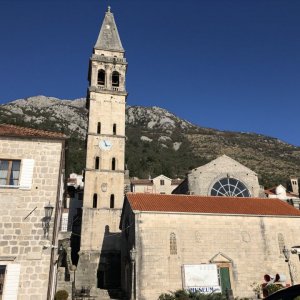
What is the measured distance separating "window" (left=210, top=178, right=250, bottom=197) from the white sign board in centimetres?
1367

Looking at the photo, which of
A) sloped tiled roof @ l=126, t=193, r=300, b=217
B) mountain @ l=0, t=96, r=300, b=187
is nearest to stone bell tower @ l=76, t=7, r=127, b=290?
sloped tiled roof @ l=126, t=193, r=300, b=217

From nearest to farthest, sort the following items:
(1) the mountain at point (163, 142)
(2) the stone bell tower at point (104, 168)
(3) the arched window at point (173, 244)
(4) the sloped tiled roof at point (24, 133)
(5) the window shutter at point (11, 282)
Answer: (5) the window shutter at point (11, 282)
(4) the sloped tiled roof at point (24, 133)
(3) the arched window at point (173, 244)
(2) the stone bell tower at point (104, 168)
(1) the mountain at point (163, 142)

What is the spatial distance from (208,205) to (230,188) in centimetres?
964

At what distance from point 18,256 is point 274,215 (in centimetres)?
2135

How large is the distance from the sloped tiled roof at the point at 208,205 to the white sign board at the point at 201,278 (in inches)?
177

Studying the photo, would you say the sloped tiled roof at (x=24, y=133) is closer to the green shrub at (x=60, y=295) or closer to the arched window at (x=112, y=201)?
the green shrub at (x=60, y=295)

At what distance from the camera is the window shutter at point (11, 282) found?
12.9 meters

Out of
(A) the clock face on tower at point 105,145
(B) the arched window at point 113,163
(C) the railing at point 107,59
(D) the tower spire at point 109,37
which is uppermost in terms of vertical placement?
(D) the tower spire at point 109,37

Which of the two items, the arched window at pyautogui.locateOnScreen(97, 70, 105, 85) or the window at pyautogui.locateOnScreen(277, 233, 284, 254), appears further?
the arched window at pyautogui.locateOnScreen(97, 70, 105, 85)

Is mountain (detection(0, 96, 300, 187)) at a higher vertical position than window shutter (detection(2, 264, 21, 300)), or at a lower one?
higher

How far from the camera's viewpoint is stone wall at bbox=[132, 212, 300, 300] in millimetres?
23875

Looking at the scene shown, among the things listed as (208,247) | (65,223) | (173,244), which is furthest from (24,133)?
(65,223)

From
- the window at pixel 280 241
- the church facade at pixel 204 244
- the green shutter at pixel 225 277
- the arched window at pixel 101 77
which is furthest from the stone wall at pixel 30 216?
the arched window at pixel 101 77

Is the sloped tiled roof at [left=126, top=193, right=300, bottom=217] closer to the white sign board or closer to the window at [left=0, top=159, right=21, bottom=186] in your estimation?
the white sign board
